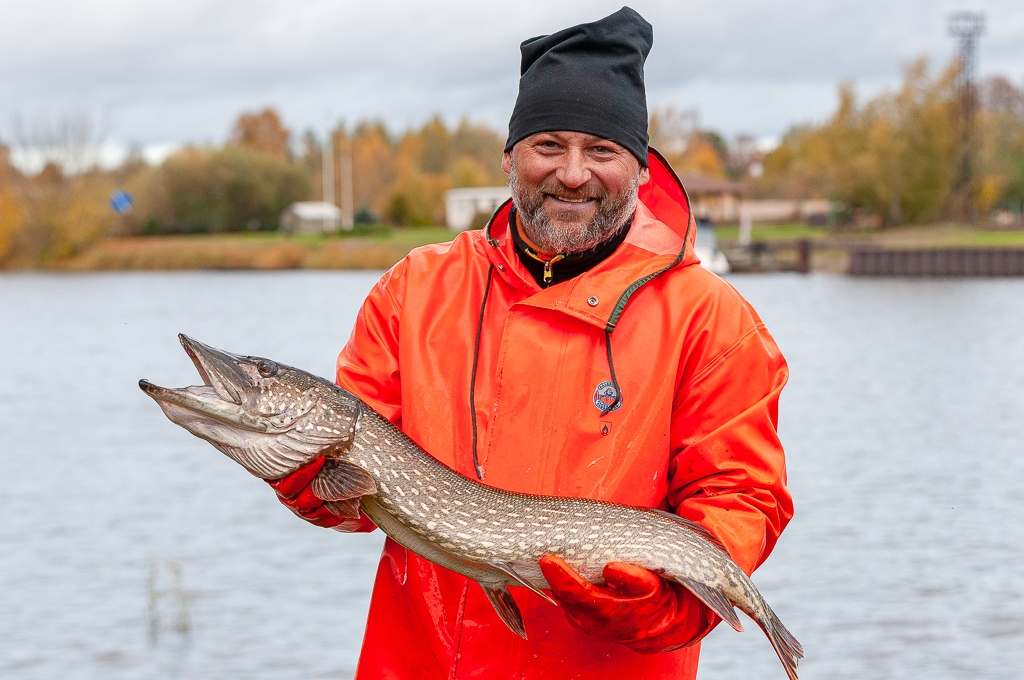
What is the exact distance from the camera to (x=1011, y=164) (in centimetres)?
7212

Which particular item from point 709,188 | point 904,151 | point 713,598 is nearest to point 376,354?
point 713,598

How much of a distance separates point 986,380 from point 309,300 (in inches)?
982

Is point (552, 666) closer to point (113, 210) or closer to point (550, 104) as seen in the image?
point (550, 104)

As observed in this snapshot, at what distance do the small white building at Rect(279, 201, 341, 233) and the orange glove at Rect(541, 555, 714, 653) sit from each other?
8464 centimetres

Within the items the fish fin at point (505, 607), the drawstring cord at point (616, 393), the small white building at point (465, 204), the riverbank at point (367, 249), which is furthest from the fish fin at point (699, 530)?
the small white building at point (465, 204)

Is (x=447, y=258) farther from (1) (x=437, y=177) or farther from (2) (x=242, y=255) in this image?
(1) (x=437, y=177)

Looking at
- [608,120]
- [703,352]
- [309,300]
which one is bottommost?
[309,300]

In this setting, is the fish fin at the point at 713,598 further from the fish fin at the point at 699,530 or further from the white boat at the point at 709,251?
the white boat at the point at 709,251

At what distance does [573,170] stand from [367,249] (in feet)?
191

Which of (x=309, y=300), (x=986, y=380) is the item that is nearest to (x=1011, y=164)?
(x=309, y=300)

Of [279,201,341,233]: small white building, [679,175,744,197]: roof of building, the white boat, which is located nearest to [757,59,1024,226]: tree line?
[679,175,744,197]: roof of building

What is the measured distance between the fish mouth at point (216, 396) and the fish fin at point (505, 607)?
709 millimetres

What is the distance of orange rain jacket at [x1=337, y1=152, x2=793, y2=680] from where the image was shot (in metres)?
2.94

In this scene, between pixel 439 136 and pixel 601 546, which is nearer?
pixel 601 546
